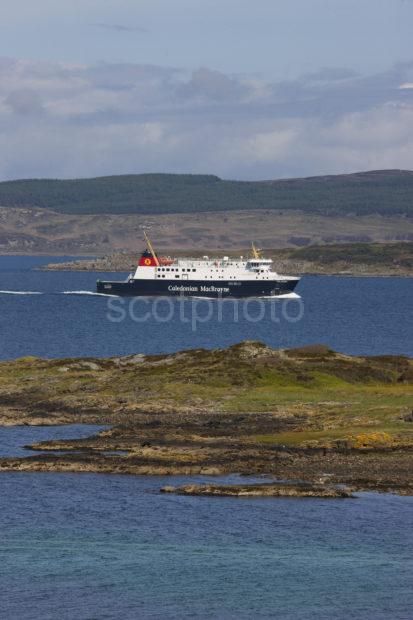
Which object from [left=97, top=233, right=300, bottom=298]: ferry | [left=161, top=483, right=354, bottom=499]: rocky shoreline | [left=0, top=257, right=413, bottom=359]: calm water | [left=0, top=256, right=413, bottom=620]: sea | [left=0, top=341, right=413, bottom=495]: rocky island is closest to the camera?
[left=0, top=256, right=413, bottom=620]: sea

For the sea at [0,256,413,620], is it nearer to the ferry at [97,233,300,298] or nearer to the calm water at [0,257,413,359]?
the calm water at [0,257,413,359]

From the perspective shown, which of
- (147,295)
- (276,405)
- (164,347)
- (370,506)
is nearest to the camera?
(370,506)

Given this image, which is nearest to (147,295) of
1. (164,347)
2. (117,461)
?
(164,347)

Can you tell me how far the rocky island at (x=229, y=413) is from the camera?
5262cm

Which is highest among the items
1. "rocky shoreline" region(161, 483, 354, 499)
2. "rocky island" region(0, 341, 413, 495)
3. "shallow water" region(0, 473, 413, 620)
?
"rocky island" region(0, 341, 413, 495)

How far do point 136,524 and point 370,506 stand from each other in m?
7.98

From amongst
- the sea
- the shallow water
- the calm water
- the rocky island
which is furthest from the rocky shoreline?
the calm water

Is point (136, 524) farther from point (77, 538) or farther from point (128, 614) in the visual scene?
point (128, 614)

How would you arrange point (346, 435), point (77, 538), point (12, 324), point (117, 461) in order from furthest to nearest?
point (12, 324) → point (346, 435) → point (117, 461) → point (77, 538)

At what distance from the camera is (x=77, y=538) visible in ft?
141

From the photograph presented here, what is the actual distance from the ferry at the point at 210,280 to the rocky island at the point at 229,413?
107 m

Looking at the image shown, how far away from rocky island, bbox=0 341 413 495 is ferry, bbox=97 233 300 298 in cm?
10663

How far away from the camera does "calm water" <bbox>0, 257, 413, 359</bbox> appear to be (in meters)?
119

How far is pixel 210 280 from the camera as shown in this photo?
193 metres
